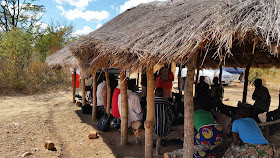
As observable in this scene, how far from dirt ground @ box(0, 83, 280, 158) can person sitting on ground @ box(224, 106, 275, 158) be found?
1.59m

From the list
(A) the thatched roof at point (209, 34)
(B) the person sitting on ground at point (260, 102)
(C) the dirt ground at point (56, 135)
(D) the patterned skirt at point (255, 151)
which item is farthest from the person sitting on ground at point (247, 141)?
(B) the person sitting on ground at point (260, 102)

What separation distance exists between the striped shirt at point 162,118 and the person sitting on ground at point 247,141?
1.32m

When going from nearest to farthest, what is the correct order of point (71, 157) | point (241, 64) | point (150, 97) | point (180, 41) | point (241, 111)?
point (180, 41), point (241, 111), point (150, 97), point (71, 157), point (241, 64)

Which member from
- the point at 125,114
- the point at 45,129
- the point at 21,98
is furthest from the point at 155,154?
the point at 21,98

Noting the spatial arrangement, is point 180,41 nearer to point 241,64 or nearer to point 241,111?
point 241,111

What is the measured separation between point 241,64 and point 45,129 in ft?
25.4

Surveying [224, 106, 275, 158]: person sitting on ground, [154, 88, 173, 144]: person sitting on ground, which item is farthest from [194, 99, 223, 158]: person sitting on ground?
[154, 88, 173, 144]: person sitting on ground

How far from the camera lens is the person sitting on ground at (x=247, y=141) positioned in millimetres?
3277

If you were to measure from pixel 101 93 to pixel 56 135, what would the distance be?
6.17 ft

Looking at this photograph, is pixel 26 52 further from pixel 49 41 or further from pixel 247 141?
pixel 247 141

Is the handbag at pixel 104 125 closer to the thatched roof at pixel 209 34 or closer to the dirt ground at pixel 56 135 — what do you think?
the dirt ground at pixel 56 135

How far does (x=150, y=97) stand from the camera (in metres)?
3.99

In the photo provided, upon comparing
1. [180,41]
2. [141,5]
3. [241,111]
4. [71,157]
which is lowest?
[71,157]

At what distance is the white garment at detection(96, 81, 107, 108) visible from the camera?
272 inches
